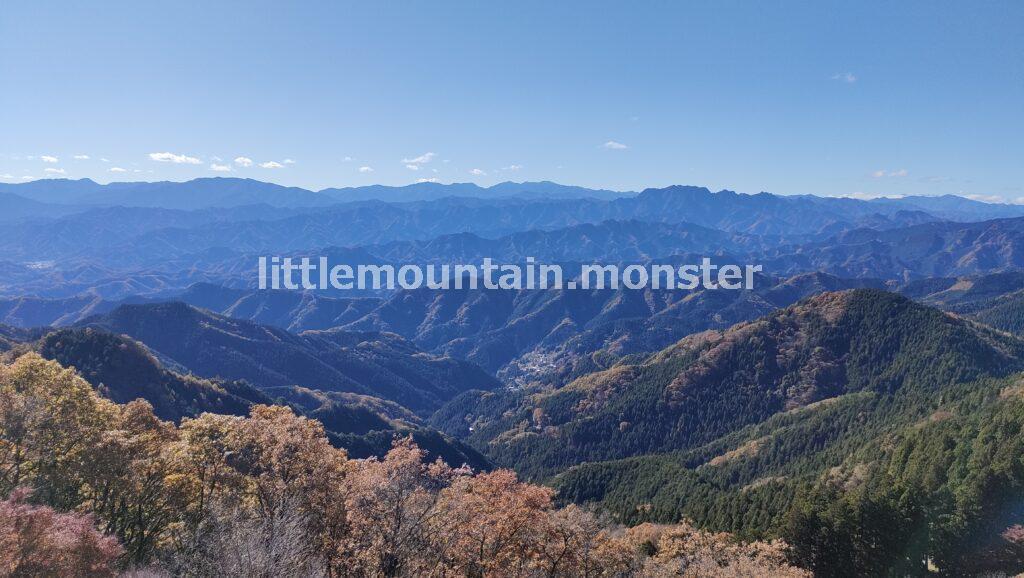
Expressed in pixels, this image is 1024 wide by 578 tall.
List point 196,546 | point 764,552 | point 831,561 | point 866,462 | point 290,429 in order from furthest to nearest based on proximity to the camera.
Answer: point 866,462 < point 831,561 < point 764,552 < point 290,429 < point 196,546

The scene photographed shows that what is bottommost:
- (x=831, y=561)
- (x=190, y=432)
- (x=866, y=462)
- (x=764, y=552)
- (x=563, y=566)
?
(x=866, y=462)

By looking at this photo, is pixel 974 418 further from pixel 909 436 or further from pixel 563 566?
pixel 563 566

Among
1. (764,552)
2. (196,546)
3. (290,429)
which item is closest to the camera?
(196,546)

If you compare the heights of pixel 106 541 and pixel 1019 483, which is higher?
pixel 106 541

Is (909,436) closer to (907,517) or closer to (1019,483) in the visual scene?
(1019,483)

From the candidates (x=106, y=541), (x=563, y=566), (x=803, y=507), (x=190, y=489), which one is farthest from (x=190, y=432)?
(x=803, y=507)

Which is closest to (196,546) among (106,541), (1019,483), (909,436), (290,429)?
(106,541)

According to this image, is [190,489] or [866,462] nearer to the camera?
[190,489]

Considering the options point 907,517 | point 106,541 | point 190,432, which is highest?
point 190,432

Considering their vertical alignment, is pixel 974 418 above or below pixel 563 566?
below
